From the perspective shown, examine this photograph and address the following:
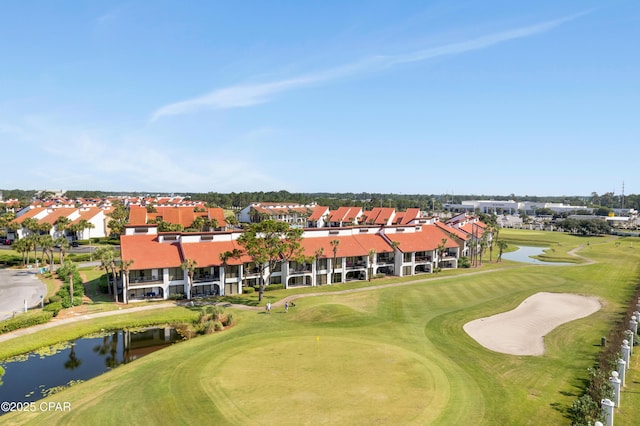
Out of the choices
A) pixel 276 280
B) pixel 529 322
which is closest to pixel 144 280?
pixel 276 280

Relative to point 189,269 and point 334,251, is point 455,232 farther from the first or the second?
point 189,269

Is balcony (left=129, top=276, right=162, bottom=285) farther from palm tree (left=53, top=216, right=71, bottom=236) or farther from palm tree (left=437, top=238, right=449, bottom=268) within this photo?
palm tree (left=53, top=216, right=71, bottom=236)

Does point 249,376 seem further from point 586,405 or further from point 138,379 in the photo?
point 586,405

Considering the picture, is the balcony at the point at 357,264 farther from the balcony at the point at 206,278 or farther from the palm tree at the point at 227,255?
the balcony at the point at 206,278

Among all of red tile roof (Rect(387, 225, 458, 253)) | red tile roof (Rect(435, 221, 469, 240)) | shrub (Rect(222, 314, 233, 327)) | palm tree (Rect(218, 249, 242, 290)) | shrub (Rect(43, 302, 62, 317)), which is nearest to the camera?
shrub (Rect(222, 314, 233, 327))

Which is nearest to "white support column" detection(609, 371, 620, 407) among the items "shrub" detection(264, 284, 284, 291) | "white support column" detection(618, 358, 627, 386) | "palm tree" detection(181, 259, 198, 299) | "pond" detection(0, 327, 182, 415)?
"white support column" detection(618, 358, 627, 386)

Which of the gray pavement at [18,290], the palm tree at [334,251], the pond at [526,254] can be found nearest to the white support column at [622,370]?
the palm tree at [334,251]
